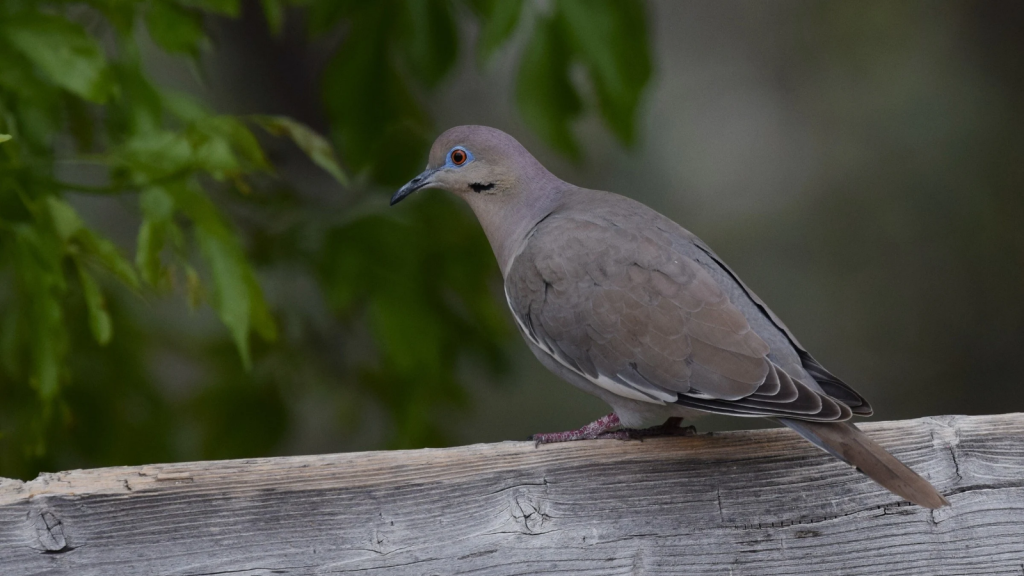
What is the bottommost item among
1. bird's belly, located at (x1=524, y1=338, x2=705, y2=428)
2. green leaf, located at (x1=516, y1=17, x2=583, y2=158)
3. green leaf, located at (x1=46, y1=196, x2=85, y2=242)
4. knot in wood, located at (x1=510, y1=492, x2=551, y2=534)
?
knot in wood, located at (x1=510, y1=492, x2=551, y2=534)

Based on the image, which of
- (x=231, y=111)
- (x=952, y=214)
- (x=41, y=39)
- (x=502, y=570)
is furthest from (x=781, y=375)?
(x=952, y=214)

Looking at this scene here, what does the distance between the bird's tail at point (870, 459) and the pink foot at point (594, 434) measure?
394 mm

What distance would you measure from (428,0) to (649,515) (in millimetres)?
1660

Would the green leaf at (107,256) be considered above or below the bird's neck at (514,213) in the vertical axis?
below

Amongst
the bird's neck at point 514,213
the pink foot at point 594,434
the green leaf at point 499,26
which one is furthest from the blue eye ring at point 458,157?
the pink foot at point 594,434

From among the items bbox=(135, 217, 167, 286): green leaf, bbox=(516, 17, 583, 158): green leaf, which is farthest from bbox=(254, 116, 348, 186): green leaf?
bbox=(516, 17, 583, 158): green leaf

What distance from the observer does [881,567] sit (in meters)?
1.92

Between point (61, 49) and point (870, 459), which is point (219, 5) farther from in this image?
point (870, 459)

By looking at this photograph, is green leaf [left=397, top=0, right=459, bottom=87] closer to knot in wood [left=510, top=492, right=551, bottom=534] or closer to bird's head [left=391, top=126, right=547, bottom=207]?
bird's head [left=391, top=126, right=547, bottom=207]

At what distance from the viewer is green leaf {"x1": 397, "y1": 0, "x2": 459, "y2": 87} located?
290 cm

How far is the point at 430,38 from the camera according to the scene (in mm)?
2928

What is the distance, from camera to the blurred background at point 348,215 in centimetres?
223

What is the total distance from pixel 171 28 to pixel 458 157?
2.54ft

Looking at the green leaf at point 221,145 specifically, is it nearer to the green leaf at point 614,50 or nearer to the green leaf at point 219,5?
the green leaf at point 219,5
